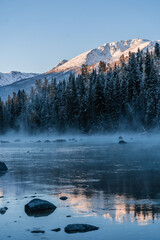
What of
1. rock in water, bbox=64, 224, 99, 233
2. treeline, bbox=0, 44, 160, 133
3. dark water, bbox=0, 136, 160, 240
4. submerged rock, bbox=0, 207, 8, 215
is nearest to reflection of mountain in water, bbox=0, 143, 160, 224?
dark water, bbox=0, 136, 160, 240

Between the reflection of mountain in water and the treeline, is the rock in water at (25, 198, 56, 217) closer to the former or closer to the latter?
the reflection of mountain in water

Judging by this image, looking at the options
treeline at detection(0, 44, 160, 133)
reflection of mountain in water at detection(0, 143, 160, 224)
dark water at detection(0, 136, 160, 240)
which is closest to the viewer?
dark water at detection(0, 136, 160, 240)

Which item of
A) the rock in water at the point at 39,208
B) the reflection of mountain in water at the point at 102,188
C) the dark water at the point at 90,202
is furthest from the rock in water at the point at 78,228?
the rock in water at the point at 39,208

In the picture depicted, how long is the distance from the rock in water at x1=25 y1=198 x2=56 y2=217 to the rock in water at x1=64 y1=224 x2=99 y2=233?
1.72 meters

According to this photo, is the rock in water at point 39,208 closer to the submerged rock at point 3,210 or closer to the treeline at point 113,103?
the submerged rock at point 3,210

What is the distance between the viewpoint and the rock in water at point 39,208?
9667 millimetres

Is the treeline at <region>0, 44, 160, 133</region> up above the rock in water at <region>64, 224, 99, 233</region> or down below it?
above

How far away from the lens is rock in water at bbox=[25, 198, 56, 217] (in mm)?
9667

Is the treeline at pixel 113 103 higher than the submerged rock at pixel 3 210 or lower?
higher

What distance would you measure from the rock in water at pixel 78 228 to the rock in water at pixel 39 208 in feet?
5.65

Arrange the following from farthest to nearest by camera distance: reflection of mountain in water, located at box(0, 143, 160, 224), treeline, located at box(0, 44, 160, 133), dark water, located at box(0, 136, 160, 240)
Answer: treeline, located at box(0, 44, 160, 133), reflection of mountain in water, located at box(0, 143, 160, 224), dark water, located at box(0, 136, 160, 240)

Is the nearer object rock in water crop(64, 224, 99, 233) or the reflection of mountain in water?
rock in water crop(64, 224, 99, 233)

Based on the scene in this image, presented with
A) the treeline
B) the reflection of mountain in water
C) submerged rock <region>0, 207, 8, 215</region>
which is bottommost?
the reflection of mountain in water

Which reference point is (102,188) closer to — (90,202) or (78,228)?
(90,202)
